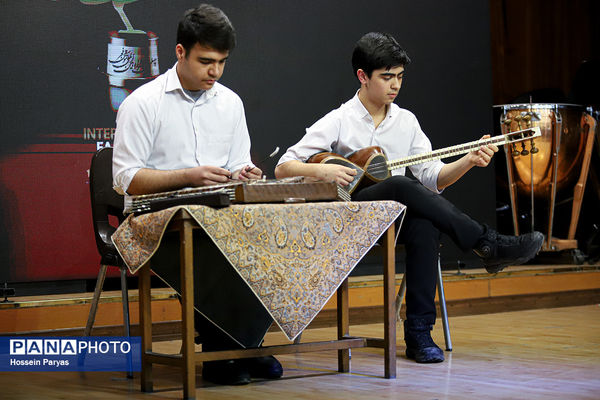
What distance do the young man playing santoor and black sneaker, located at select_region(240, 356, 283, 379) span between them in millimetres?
539

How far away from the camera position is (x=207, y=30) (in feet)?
8.21

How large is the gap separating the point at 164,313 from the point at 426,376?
1.48 metres

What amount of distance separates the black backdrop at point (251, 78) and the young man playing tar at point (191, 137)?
4.41 feet

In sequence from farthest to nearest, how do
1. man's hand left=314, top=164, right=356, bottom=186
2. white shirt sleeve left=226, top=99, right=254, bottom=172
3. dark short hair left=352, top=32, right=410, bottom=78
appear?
dark short hair left=352, top=32, right=410, bottom=78, man's hand left=314, top=164, right=356, bottom=186, white shirt sleeve left=226, top=99, right=254, bottom=172

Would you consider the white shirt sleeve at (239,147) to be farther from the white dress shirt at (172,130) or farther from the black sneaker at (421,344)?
the black sneaker at (421,344)

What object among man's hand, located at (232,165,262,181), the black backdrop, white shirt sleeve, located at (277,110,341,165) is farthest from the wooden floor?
the black backdrop

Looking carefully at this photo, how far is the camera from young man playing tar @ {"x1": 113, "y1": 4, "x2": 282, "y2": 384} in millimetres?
2527

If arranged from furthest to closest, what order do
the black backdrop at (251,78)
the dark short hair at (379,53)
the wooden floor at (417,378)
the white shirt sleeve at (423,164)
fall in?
the black backdrop at (251,78) < the white shirt sleeve at (423,164) < the dark short hair at (379,53) < the wooden floor at (417,378)

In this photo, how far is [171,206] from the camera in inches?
92.2

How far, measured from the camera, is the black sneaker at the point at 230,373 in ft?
8.41

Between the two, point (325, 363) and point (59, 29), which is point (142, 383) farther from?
point (59, 29)

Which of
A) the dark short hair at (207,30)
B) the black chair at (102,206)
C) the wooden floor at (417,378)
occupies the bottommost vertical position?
the wooden floor at (417,378)

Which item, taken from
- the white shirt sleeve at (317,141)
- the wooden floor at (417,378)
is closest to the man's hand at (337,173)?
the white shirt sleeve at (317,141)

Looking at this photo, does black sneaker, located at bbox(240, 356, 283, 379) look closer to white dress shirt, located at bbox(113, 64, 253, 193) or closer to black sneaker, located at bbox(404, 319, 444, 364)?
black sneaker, located at bbox(404, 319, 444, 364)
